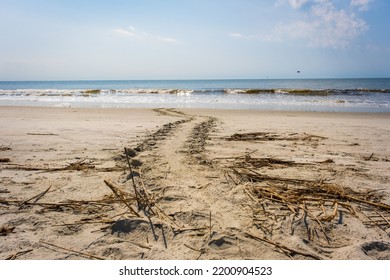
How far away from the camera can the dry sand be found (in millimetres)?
2250

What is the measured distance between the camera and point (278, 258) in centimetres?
214

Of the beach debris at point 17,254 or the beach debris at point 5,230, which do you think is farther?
the beach debris at point 5,230

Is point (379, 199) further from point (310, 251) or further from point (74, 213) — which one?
point (74, 213)

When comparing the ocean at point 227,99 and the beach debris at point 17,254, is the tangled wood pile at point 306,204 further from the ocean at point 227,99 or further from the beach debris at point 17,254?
the ocean at point 227,99

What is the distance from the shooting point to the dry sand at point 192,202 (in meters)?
2.25

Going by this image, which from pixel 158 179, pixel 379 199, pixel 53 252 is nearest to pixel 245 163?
pixel 158 179

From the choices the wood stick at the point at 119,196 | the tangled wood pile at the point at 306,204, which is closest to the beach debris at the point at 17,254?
the wood stick at the point at 119,196

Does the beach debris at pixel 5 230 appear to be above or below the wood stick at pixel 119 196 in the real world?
below

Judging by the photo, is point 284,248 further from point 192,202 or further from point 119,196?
point 119,196

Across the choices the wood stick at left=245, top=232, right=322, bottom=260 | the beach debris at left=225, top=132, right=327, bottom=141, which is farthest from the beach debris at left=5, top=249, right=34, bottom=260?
the beach debris at left=225, top=132, right=327, bottom=141

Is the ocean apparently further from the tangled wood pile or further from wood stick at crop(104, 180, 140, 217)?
wood stick at crop(104, 180, 140, 217)

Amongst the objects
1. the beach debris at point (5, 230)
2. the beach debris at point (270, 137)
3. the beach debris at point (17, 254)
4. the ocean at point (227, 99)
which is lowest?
the beach debris at point (17, 254)
